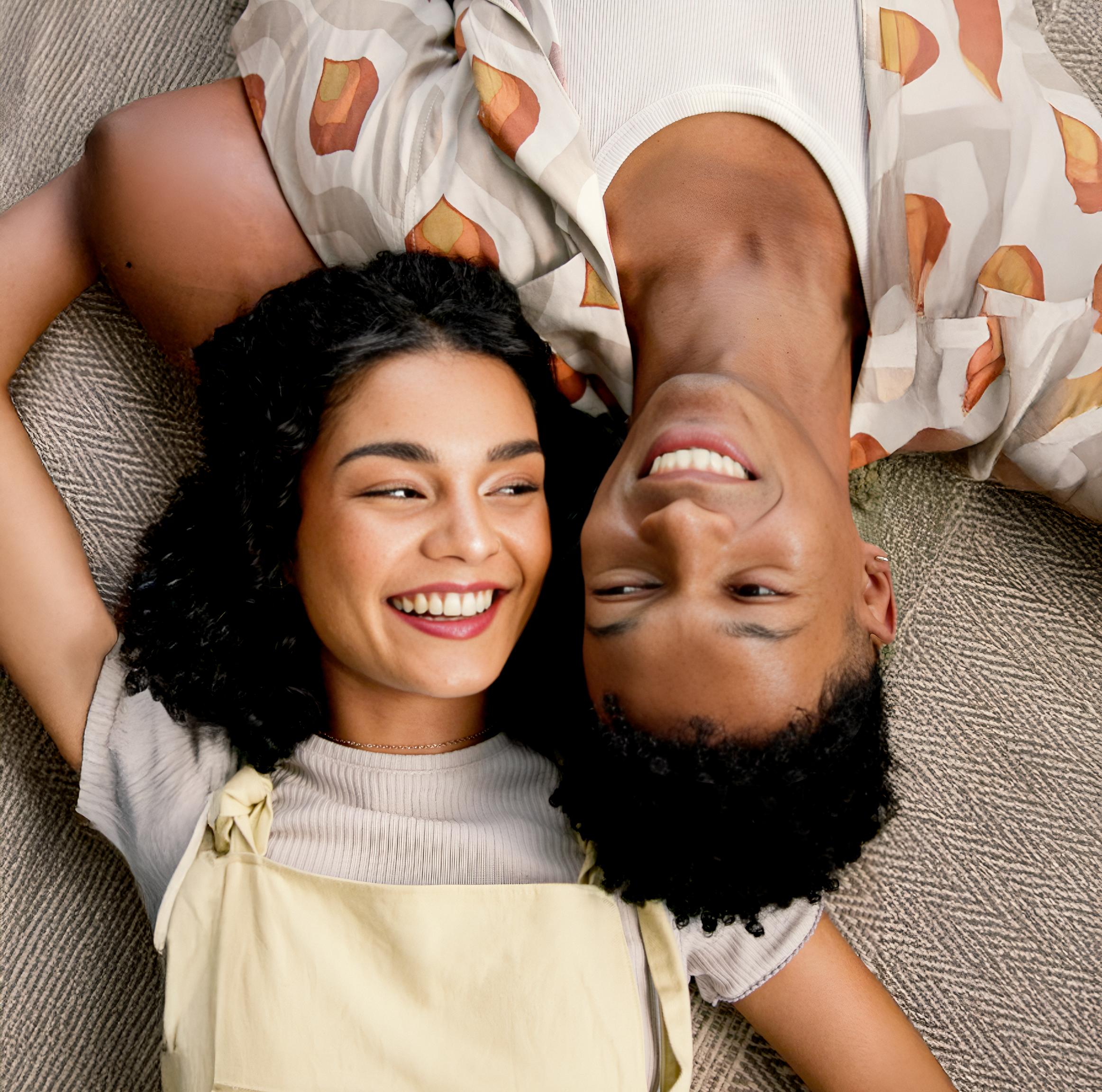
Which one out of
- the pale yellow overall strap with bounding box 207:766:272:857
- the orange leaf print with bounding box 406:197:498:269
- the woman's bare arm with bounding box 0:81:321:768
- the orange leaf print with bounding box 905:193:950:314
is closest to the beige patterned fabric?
the orange leaf print with bounding box 905:193:950:314

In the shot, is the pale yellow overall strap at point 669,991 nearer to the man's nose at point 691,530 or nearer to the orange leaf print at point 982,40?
the man's nose at point 691,530

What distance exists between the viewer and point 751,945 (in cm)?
111

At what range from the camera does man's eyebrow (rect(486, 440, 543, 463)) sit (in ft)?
3.37

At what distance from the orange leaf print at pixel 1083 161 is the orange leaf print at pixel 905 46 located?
0.18 m

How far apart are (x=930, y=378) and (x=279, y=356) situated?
2.45 ft

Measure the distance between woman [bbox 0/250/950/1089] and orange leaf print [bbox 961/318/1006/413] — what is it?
0.46 metres

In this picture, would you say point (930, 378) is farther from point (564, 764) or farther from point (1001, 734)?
point (564, 764)

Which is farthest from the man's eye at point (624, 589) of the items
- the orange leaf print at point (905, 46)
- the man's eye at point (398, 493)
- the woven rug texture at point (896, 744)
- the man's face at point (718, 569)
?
the orange leaf print at point (905, 46)

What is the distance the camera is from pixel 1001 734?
1.33 m

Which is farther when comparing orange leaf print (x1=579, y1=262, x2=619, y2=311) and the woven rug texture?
the woven rug texture

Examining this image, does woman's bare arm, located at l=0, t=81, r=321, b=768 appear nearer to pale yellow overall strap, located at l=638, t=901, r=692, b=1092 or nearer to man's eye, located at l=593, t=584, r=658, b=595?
man's eye, located at l=593, t=584, r=658, b=595

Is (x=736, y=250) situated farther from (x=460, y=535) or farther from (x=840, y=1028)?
(x=840, y=1028)

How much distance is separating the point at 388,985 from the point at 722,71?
40.7 inches

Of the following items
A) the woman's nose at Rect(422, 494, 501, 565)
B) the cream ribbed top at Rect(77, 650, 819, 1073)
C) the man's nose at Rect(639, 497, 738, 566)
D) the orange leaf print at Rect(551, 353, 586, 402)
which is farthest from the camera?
the orange leaf print at Rect(551, 353, 586, 402)
